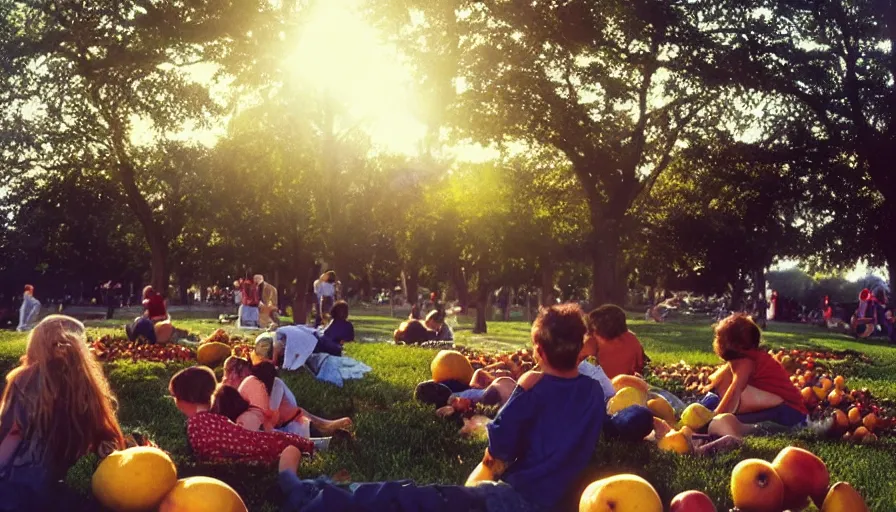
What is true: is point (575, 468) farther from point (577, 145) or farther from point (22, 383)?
point (577, 145)

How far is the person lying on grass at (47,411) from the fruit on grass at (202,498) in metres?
0.81

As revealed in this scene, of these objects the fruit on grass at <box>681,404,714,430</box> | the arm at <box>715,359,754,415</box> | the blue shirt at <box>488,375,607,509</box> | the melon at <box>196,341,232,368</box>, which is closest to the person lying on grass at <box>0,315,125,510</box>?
the blue shirt at <box>488,375,607,509</box>

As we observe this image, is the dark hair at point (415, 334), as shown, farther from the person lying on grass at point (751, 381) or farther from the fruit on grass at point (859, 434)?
the fruit on grass at point (859, 434)

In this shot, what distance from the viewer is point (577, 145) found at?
27.8 metres

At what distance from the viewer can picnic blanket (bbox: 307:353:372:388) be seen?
44.7 feet

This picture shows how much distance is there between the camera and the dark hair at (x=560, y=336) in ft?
19.6

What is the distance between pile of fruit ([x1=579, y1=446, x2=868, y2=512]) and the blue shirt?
0.37m

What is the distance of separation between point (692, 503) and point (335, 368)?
29.6 feet

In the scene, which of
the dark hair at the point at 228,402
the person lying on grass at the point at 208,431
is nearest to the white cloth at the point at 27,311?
the dark hair at the point at 228,402

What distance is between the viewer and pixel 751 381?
9.48 m

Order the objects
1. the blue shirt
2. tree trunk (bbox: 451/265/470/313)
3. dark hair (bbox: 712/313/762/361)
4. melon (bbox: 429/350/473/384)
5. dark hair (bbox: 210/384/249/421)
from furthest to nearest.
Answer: tree trunk (bbox: 451/265/470/313), melon (bbox: 429/350/473/384), dark hair (bbox: 712/313/762/361), dark hair (bbox: 210/384/249/421), the blue shirt

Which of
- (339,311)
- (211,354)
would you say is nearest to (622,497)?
(339,311)

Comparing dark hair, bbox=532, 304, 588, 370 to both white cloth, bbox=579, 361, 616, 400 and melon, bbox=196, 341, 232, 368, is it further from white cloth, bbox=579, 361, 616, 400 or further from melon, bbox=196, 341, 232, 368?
melon, bbox=196, 341, 232, 368

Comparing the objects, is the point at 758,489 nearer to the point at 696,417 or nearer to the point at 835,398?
the point at 696,417
